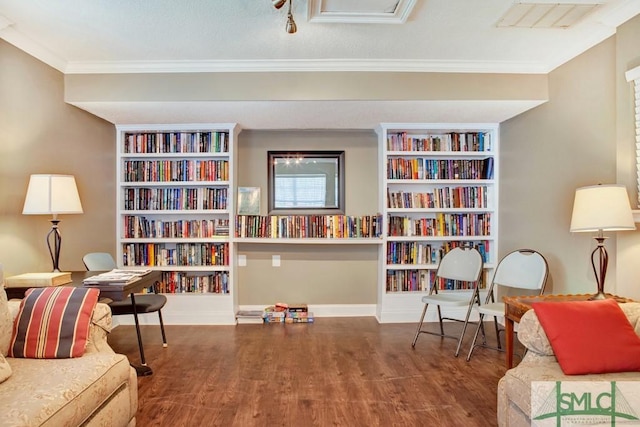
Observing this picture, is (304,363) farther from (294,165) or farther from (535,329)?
(294,165)

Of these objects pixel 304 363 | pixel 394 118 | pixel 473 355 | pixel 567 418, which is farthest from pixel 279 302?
pixel 567 418

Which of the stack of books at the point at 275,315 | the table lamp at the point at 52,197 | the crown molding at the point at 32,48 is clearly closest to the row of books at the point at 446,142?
the stack of books at the point at 275,315

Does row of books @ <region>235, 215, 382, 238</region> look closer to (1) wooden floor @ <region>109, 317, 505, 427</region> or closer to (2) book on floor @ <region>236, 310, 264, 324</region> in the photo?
(2) book on floor @ <region>236, 310, 264, 324</region>

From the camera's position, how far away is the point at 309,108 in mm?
3367

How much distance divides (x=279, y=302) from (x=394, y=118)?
7.56 feet

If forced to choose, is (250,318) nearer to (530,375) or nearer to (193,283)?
(193,283)

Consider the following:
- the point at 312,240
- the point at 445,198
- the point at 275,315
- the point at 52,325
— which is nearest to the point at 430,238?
the point at 445,198

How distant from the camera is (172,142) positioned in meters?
3.96

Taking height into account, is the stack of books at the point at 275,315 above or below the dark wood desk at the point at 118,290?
below

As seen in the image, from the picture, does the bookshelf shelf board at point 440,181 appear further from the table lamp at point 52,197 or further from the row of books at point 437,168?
the table lamp at point 52,197

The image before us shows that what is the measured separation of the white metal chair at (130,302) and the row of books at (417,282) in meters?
2.26

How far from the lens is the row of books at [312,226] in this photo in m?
4.04

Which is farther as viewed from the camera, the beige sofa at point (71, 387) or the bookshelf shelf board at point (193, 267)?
the bookshelf shelf board at point (193, 267)

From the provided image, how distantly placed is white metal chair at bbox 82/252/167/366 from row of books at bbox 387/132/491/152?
2.69 metres
